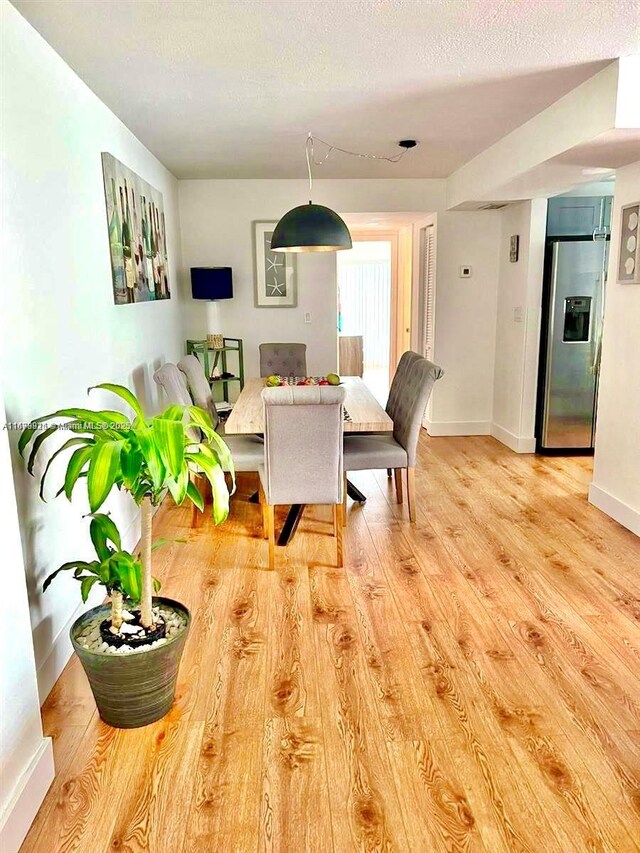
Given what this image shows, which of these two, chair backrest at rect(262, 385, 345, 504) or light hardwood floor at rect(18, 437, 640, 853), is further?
chair backrest at rect(262, 385, 345, 504)

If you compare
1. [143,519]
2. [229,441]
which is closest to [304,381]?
[229,441]

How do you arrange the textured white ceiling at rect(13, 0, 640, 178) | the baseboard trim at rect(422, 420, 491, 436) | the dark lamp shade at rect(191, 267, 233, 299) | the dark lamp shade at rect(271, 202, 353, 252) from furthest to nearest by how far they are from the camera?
the baseboard trim at rect(422, 420, 491, 436)
the dark lamp shade at rect(191, 267, 233, 299)
the dark lamp shade at rect(271, 202, 353, 252)
the textured white ceiling at rect(13, 0, 640, 178)

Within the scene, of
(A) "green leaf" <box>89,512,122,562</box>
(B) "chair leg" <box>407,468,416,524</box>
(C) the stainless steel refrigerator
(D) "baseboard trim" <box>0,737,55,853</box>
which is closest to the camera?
(D) "baseboard trim" <box>0,737,55,853</box>

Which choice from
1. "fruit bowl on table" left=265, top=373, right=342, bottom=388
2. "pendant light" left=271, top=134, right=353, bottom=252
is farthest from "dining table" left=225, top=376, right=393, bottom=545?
"pendant light" left=271, top=134, right=353, bottom=252

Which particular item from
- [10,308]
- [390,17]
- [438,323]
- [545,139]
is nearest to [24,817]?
[10,308]

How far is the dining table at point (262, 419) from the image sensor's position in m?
3.35

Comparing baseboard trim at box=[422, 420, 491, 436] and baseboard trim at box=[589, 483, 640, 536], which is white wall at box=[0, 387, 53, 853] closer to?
baseboard trim at box=[589, 483, 640, 536]

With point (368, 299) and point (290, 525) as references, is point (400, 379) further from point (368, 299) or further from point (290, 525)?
point (368, 299)

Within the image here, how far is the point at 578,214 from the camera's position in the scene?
17.0ft

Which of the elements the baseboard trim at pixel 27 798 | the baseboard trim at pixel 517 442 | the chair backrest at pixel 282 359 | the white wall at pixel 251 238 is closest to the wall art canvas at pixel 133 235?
the white wall at pixel 251 238

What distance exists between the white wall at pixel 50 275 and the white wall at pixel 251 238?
2272 millimetres

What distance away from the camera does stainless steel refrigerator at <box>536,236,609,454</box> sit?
5035 mm

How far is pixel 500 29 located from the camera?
239cm

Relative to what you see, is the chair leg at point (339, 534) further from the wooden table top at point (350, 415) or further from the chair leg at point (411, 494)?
the chair leg at point (411, 494)
